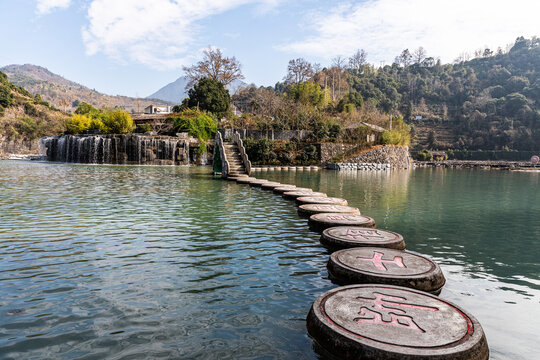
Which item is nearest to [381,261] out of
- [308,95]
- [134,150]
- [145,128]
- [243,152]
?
[243,152]

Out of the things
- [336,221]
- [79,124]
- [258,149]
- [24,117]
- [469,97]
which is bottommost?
[336,221]

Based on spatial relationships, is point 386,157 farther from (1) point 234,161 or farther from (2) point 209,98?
(1) point 234,161

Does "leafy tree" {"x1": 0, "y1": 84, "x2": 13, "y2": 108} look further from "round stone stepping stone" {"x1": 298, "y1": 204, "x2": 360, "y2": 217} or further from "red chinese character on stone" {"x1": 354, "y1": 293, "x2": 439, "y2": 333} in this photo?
"red chinese character on stone" {"x1": 354, "y1": 293, "x2": 439, "y2": 333}

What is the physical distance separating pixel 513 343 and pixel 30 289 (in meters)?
5.20

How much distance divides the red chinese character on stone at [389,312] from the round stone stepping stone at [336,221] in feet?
12.3

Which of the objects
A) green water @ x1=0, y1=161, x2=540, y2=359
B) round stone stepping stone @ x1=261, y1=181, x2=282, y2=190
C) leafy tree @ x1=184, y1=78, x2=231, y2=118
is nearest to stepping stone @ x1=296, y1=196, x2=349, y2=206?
green water @ x1=0, y1=161, x2=540, y2=359

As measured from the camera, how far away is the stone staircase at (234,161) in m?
20.6

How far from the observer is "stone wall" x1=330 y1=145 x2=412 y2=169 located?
39250 mm

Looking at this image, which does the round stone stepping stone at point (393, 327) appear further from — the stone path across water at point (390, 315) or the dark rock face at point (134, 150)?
the dark rock face at point (134, 150)

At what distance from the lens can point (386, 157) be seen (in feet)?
135

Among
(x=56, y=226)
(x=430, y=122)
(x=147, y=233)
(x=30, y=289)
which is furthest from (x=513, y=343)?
(x=430, y=122)

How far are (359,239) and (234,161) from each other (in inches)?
654

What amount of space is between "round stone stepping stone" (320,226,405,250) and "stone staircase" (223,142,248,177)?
45.9ft

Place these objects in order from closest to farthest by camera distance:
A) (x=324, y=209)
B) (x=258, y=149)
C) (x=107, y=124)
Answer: (x=324, y=209), (x=258, y=149), (x=107, y=124)
